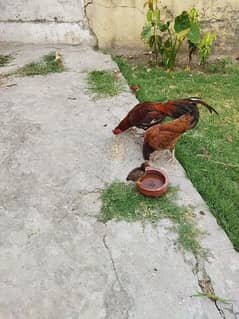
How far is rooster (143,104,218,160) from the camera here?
2889mm

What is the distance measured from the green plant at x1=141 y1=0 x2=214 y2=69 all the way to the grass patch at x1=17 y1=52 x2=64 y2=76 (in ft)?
3.08

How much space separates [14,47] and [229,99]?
7.97 feet

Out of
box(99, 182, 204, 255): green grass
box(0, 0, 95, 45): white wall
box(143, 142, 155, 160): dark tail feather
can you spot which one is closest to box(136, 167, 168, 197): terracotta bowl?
box(99, 182, 204, 255): green grass

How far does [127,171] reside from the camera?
9.72 ft

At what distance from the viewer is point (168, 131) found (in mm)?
2912

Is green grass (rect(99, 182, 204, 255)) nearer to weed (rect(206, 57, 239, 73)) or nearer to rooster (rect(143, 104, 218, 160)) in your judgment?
rooster (rect(143, 104, 218, 160))

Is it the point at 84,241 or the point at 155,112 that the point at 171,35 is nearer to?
the point at 155,112

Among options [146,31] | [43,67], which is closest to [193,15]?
[146,31]

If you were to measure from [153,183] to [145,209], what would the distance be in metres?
0.23

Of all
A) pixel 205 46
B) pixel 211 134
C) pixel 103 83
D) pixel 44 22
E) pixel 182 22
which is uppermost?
pixel 182 22

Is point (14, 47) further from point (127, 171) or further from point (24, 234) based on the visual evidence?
point (24, 234)

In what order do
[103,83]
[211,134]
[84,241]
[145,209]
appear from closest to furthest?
[84,241]
[145,209]
[211,134]
[103,83]

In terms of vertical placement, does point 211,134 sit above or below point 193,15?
below

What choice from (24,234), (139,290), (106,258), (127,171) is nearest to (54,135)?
(127,171)
